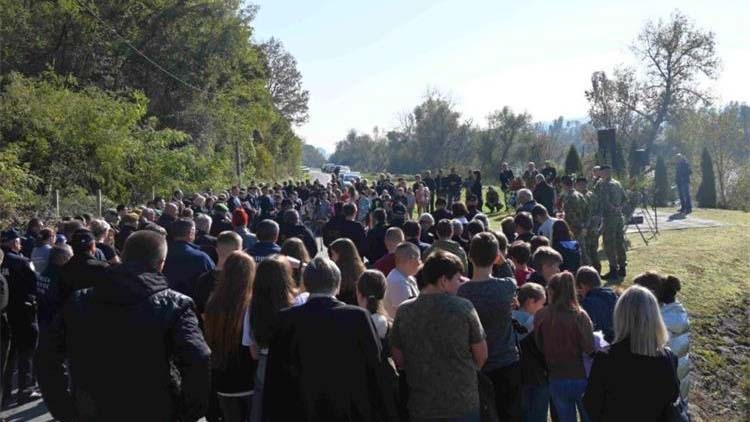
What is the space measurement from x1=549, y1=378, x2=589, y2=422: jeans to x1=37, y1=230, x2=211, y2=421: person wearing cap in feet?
10.2

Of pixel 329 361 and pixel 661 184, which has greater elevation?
pixel 661 184

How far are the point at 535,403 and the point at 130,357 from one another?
10.9 ft

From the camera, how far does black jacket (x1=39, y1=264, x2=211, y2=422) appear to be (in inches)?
157

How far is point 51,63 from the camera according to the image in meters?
30.8

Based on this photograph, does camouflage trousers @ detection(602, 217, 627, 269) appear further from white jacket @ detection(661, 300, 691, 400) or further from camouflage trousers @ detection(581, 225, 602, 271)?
white jacket @ detection(661, 300, 691, 400)

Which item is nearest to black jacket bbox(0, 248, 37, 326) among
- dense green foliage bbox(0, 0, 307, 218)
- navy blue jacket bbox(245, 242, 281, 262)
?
navy blue jacket bbox(245, 242, 281, 262)

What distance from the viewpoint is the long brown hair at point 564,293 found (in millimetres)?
5707

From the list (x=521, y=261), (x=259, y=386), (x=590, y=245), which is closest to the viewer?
(x=259, y=386)

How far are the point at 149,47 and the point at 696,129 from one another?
30.8 meters

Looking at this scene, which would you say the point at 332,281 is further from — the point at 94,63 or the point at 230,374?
the point at 94,63

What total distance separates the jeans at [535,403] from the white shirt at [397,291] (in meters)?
1.25

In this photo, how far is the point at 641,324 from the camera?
459cm

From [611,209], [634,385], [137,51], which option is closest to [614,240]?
[611,209]

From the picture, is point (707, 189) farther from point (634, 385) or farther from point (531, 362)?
point (634, 385)
